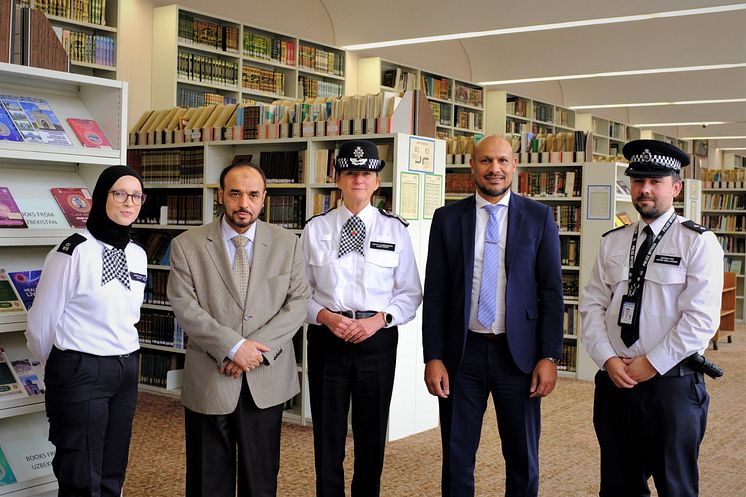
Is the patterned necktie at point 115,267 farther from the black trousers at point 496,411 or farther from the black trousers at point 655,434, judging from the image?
the black trousers at point 655,434

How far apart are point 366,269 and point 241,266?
70cm

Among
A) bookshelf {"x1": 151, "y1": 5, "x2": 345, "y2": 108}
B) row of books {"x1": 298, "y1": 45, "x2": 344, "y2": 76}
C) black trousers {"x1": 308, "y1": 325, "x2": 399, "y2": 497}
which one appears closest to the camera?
black trousers {"x1": 308, "y1": 325, "x2": 399, "y2": 497}

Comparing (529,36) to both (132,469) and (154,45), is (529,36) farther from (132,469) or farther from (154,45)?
(132,469)

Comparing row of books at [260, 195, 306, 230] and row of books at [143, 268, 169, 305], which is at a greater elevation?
row of books at [260, 195, 306, 230]

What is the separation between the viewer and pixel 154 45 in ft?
30.8

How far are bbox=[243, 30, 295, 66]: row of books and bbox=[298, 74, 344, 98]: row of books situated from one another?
0.31m

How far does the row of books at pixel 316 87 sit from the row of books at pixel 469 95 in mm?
2531

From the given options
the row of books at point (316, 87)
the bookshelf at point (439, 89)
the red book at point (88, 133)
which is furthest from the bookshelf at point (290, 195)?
the bookshelf at point (439, 89)

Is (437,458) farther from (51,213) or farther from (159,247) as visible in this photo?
(159,247)

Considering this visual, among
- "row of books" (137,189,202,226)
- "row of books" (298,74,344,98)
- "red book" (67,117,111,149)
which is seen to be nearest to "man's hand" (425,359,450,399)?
"red book" (67,117,111,149)

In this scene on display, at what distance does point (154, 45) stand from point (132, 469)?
5.90 metres

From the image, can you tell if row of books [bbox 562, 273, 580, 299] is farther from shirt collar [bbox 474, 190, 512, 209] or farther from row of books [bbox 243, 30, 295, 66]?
shirt collar [bbox 474, 190, 512, 209]

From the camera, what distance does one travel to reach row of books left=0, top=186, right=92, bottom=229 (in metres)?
3.55

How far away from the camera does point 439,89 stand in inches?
505
